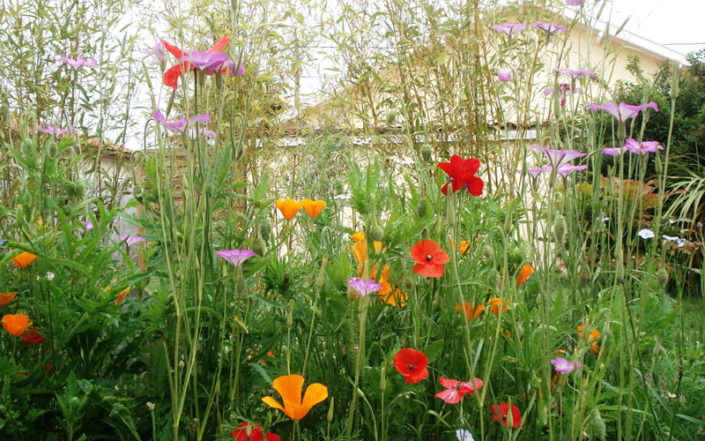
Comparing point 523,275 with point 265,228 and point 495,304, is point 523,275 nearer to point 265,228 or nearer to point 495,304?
point 495,304

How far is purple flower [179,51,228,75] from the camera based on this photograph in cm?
78

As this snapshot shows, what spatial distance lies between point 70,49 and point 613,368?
234 centimetres

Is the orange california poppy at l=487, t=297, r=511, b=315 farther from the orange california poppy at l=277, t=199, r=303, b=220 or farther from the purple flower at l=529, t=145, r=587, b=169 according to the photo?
the orange california poppy at l=277, t=199, r=303, b=220

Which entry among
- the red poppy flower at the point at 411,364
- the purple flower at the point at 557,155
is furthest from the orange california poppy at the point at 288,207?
the purple flower at the point at 557,155

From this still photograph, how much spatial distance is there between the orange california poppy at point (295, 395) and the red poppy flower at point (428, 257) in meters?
0.23

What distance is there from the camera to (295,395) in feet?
2.59

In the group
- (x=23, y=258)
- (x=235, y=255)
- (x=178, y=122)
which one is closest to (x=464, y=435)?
(x=235, y=255)

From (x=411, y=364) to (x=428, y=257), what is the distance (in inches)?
6.6

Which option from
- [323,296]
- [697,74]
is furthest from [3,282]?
[697,74]

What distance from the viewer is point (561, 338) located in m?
1.08

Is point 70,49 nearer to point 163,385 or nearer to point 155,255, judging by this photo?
point 155,255

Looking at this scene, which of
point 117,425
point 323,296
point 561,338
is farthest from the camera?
point 561,338

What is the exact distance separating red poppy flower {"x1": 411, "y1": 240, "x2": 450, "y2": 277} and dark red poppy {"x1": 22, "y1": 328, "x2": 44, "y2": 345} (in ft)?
2.09

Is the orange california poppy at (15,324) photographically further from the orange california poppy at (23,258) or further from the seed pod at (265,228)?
the seed pod at (265,228)
